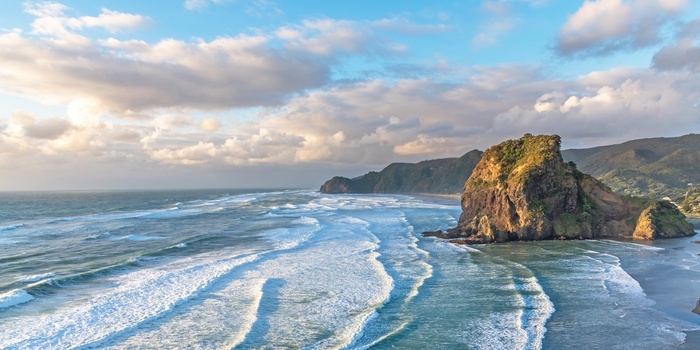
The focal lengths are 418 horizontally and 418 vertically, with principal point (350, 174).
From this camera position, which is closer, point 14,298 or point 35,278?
point 14,298

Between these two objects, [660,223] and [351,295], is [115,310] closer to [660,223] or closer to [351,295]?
[351,295]

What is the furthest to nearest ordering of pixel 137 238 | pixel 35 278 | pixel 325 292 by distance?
1. pixel 137 238
2. pixel 35 278
3. pixel 325 292

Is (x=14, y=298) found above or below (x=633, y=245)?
above

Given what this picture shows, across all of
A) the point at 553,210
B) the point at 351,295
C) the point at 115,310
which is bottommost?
the point at 351,295

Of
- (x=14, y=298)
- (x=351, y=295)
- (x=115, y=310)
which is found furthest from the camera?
(x=351, y=295)

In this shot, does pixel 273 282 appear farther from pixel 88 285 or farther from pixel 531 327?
pixel 531 327

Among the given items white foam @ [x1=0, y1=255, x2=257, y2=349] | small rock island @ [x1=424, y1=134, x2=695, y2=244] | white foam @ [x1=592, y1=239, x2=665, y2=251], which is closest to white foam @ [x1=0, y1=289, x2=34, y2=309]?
white foam @ [x1=0, y1=255, x2=257, y2=349]

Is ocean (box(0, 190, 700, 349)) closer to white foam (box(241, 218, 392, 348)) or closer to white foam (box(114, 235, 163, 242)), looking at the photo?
white foam (box(241, 218, 392, 348))

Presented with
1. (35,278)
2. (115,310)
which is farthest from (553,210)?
(35,278)
